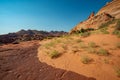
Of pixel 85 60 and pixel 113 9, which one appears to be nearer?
pixel 85 60

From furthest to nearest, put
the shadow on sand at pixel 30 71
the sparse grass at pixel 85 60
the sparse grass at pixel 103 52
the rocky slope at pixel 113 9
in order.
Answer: the rocky slope at pixel 113 9
the sparse grass at pixel 103 52
the sparse grass at pixel 85 60
the shadow on sand at pixel 30 71

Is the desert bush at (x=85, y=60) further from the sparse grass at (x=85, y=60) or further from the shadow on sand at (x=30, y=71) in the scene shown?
the shadow on sand at (x=30, y=71)

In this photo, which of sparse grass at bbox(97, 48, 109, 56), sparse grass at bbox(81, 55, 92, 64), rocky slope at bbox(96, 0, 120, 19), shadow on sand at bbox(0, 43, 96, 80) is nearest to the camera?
shadow on sand at bbox(0, 43, 96, 80)

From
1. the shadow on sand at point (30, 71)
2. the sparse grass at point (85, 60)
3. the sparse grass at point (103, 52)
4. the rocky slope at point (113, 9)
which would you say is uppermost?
the rocky slope at point (113, 9)

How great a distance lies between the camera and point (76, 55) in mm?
9242

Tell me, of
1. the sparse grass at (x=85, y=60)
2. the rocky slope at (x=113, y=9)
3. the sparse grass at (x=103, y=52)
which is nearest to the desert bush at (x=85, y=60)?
the sparse grass at (x=85, y=60)

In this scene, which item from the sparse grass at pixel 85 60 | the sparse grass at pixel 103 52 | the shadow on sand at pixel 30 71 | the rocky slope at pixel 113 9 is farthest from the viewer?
the rocky slope at pixel 113 9

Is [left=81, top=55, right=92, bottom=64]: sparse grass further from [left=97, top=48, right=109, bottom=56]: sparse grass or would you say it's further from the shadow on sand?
the shadow on sand

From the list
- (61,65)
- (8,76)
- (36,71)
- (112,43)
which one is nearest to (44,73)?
(36,71)

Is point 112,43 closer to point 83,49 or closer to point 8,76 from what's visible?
point 83,49

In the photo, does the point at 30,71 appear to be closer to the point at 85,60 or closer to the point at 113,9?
the point at 85,60

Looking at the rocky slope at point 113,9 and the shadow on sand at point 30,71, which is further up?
the rocky slope at point 113,9

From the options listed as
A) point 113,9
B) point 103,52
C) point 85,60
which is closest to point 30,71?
point 85,60

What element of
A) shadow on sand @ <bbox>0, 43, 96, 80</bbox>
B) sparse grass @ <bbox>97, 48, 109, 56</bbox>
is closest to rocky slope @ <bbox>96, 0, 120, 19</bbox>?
sparse grass @ <bbox>97, 48, 109, 56</bbox>
